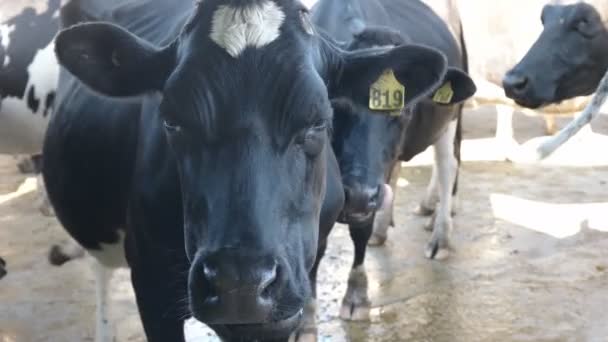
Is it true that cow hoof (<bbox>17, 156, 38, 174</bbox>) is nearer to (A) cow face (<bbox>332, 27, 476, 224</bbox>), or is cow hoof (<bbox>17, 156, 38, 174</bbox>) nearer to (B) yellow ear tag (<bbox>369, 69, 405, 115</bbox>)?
(A) cow face (<bbox>332, 27, 476, 224</bbox>)

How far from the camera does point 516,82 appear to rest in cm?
508

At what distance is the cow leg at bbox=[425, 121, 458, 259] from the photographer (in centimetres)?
509

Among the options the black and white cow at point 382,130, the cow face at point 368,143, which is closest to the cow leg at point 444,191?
the black and white cow at point 382,130

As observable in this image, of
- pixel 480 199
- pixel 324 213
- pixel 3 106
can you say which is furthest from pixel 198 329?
pixel 480 199

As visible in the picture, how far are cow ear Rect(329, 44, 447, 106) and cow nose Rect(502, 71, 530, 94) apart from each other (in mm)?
2695

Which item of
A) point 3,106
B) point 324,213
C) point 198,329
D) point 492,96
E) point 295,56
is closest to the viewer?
point 295,56

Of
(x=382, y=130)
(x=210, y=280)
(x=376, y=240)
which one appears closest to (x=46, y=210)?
(x=376, y=240)

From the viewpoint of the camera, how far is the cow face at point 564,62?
509cm

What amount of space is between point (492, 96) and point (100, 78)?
5839 mm

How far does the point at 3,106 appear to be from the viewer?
16.5ft

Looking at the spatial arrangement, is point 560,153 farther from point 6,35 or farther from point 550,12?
point 6,35

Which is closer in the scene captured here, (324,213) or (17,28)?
(324,213)

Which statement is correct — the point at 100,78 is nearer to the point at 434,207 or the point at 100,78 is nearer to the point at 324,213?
the point at 324,213

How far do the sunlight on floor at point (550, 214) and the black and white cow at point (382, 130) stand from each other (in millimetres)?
564
